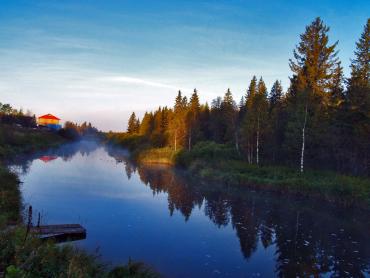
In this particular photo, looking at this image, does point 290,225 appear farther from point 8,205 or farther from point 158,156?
point 158,156

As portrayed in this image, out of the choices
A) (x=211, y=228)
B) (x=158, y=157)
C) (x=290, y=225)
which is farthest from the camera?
(x=158, y=157)

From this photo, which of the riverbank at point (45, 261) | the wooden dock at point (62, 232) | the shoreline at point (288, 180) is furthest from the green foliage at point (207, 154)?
the riverbank at point (45, 261)

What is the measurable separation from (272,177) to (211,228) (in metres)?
17.3

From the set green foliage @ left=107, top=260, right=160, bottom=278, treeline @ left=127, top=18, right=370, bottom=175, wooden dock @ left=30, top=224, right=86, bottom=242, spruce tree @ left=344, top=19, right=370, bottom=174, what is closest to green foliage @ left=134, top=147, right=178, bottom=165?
treeline @ left=127, top=18, right=370, bottom=175

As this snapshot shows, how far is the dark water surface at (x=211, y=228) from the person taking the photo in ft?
48.0

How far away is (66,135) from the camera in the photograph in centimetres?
12631

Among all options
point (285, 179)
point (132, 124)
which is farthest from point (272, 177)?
point (132, 124)

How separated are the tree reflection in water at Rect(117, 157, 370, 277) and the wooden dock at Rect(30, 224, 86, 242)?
27.2 ft

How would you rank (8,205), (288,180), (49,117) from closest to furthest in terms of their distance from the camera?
(8,205) < (288,180) < (49,117)

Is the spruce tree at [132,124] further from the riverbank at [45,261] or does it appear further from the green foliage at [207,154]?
the riverbank at [45,261]

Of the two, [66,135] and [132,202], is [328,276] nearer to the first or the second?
[132,202]

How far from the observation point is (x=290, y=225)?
866 inches

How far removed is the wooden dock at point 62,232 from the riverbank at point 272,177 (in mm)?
21881

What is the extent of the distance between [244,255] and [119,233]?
683 centimetres
